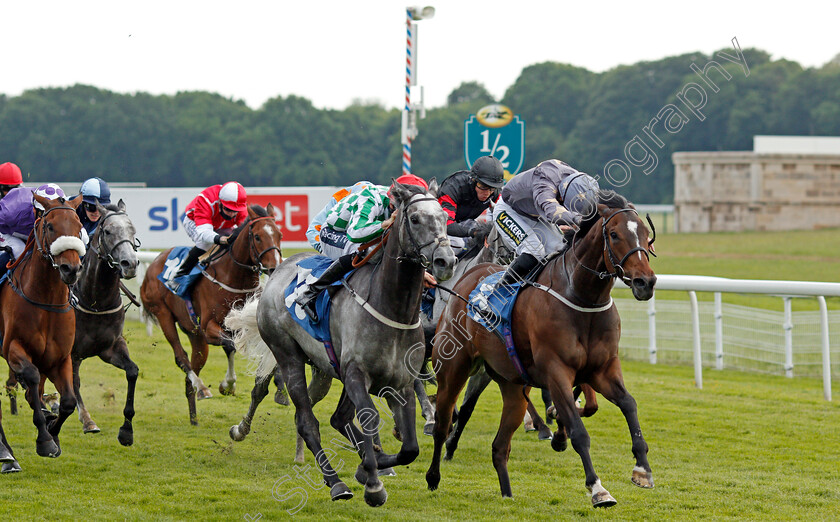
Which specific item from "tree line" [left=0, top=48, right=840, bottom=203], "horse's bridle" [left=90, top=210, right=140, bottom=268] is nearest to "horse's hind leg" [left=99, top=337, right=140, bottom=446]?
"horse's bridle" [left=90, top=210, right=140, bottom=268]

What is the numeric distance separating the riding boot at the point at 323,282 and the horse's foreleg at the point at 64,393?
1592 mm

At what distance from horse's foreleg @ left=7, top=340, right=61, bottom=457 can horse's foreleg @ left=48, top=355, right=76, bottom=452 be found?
0.10 meters

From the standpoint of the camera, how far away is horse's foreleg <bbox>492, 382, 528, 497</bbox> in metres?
5.12

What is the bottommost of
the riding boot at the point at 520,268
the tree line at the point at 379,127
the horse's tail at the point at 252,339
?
the horse's tail at the point at 252,339

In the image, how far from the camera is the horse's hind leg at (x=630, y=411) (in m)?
4.30

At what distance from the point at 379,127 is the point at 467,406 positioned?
35845 millimetres

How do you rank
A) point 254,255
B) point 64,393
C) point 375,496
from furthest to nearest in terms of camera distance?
point 254,255 < point 64,393 < point 375,496

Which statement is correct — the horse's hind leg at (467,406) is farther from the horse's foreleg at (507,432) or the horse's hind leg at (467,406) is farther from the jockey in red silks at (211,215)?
the jockey in red silks at (211,215)

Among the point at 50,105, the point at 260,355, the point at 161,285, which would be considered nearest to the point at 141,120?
the point at 50,105

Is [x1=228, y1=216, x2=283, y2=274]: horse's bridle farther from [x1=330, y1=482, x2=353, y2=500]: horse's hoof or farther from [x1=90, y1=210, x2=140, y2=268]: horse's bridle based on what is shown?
[x1=330, y1=482, x2=353, y2=500]: horse's hoof

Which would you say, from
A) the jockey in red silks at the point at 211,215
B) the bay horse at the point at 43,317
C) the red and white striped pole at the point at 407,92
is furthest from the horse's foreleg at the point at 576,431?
the red and white striped pole at the point at 407,92

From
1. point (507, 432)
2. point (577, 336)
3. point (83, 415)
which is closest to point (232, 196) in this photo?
point (83, 415)

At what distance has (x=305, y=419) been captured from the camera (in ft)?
16.8

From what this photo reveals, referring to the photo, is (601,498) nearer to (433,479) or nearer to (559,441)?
(433,479)
